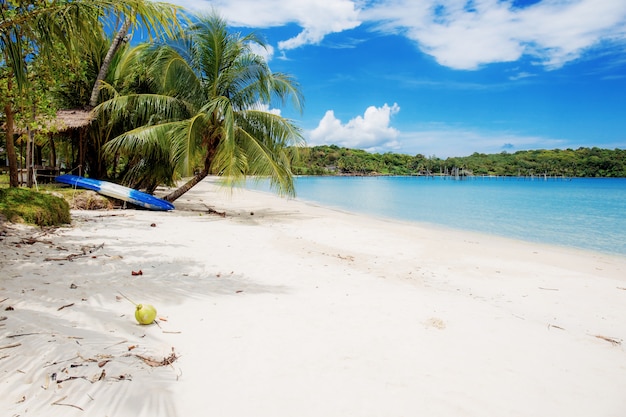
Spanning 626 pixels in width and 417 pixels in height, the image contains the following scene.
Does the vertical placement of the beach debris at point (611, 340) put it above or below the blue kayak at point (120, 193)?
below

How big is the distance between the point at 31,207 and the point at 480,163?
468 feet

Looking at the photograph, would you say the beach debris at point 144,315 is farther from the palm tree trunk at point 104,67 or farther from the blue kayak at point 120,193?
the palm tree trunk at point 104,67

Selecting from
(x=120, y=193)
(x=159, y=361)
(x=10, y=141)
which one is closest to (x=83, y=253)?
(x=159, y=361)

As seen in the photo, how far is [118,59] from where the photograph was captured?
12984 millimetres

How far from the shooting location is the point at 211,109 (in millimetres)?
10422

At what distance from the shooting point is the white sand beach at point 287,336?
6.47 feet

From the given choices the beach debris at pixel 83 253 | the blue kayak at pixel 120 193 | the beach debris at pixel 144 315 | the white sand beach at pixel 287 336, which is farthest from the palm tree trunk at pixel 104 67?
the beach debris at pixel 144 315

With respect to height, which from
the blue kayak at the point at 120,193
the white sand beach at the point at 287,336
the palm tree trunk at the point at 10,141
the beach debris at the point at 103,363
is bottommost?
the white sand beach at the point at 287,336

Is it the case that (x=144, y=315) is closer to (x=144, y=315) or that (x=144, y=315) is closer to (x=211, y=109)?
(x=144, y=315)

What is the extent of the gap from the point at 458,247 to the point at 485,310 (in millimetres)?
4454

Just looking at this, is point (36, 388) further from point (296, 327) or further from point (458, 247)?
point (458, 247)

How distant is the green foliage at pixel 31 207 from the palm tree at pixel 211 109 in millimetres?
4151

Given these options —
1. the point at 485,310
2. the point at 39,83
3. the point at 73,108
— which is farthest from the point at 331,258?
the point at 73,108

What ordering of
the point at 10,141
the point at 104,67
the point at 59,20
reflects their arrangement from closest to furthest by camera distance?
1. the point at 59,20
2. the point at 10,141
3. the point at 104,67
